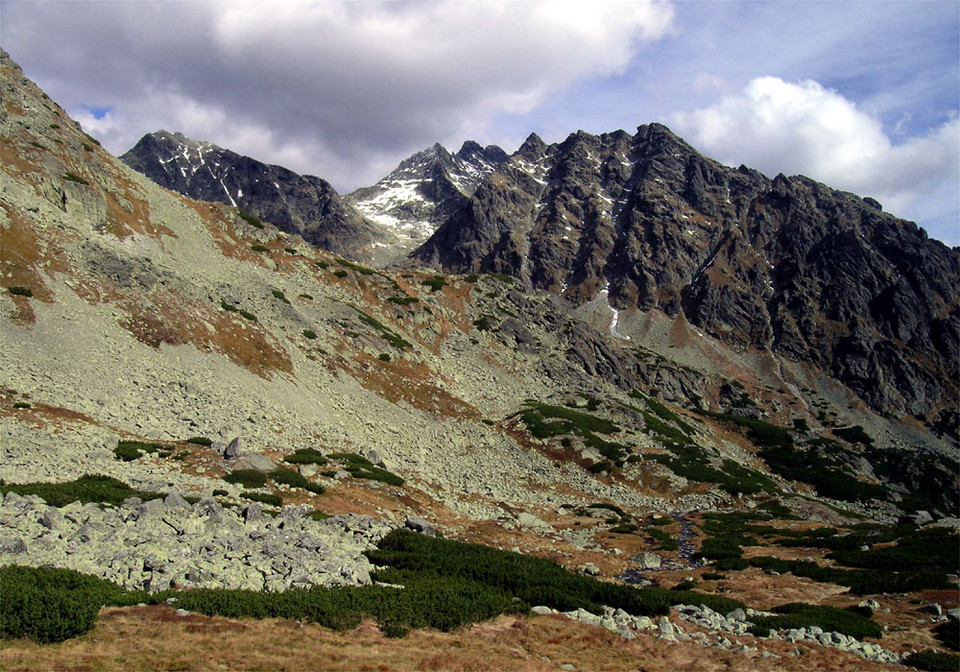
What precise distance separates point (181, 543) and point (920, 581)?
3371 cm

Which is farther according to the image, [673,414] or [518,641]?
[673,414]

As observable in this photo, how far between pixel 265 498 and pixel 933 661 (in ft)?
91.3

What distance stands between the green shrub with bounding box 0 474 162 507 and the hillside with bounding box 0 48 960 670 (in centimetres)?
20

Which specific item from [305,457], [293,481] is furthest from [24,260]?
[293,481]

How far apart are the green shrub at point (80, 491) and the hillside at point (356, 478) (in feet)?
0.67

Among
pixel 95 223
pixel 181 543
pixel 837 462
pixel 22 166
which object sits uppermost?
pixel 22 166

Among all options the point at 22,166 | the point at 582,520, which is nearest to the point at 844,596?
the point at 582,520

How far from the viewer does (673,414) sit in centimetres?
10575

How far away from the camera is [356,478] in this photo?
129 feet

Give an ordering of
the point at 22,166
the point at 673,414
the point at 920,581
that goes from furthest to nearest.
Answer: the point at 673,414, the point at 22,166, the point at 920,581

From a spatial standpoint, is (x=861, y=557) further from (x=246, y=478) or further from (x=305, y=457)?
(x=246, y=478)

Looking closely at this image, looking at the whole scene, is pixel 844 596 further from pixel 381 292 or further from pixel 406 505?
pixel 381 292

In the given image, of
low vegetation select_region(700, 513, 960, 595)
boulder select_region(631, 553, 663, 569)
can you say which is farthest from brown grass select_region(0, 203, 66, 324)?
low vegetation select_region(700, 513, 960, 595)

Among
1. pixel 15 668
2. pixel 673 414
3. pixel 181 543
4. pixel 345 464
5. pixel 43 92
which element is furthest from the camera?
pixel 673 414
